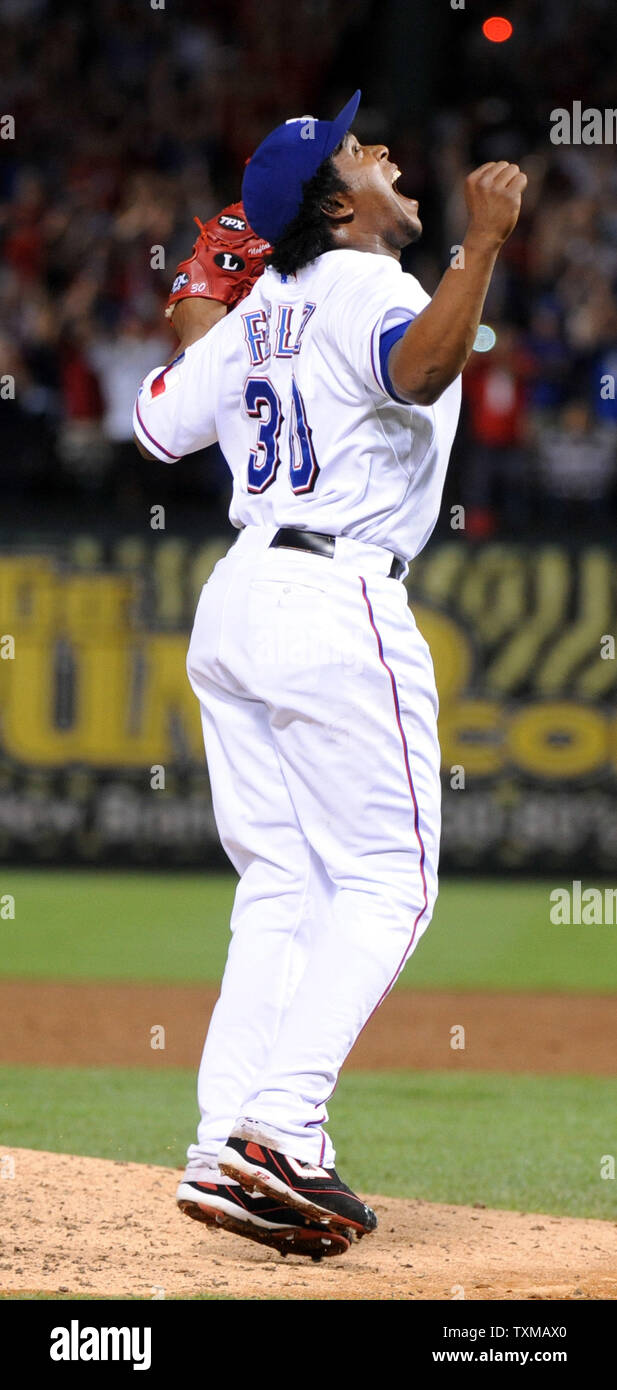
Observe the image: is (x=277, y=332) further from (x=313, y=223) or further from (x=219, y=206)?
(x=219, y=206)

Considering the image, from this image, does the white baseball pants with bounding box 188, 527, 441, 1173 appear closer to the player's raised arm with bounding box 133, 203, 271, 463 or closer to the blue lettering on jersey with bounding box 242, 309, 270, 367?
the blue lettering on jersey with bounding box 242, 309, 270, 367

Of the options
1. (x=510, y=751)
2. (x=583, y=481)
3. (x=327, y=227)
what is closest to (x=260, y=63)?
(x=583, y=481)

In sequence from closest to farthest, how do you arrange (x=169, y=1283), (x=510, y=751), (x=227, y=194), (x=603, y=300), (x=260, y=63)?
(x=169, y=1283) → (x=510, y=751) → (x=603, y=300) → (x=227, y=194) → (x=260, y=63)

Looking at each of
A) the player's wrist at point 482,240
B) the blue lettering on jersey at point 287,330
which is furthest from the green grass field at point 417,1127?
the player's wrist at point 482,240

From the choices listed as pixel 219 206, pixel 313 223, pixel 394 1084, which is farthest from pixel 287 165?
pixel 219 206

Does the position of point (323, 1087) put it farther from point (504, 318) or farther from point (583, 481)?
point (504, 318)

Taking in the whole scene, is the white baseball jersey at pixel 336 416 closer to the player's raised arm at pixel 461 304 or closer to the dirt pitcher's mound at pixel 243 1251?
the player's raised arm at pixel 461 304
